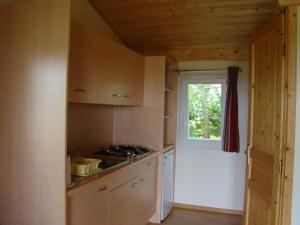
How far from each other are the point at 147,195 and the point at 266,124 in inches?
60.4

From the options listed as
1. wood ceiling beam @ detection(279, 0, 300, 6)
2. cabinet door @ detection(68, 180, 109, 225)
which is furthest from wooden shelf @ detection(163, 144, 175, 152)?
wood ceiling beam @ detection(279, 0, 300, 6)

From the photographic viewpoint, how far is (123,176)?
7.84 ft

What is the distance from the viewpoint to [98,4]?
9.95 ft

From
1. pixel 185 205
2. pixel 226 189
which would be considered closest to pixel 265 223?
pixel 226 189

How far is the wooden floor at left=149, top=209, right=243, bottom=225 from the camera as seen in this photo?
3447 mm

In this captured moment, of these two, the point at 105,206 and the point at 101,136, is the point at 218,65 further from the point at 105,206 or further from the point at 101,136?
the point at 105,206

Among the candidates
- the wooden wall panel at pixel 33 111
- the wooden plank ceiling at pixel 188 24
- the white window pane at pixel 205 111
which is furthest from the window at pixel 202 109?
the wooden wall panel at pixel 33 111

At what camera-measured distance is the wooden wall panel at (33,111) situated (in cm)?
163

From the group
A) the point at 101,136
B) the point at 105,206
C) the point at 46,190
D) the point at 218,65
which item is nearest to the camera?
the point at 46,190

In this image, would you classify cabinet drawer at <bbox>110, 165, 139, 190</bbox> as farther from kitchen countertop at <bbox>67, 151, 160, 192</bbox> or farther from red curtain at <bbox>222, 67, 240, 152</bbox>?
red curtain at <bbox>222, 67, 240, 152</bbox>

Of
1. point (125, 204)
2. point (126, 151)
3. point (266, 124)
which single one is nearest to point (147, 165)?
point (126, 151)

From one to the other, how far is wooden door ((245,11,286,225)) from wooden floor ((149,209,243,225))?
3.24 feet

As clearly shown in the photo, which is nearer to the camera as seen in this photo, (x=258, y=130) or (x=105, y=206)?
(x=105, y=206)

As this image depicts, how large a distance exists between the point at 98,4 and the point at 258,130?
84.8 inches
